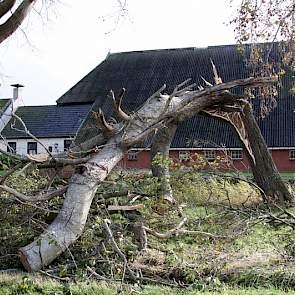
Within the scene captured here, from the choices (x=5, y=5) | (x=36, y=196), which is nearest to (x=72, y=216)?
(x=36, y=196)

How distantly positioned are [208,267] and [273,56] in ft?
32.9

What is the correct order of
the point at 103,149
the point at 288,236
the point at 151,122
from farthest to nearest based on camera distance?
1. the point at 151,122
2. the point at 103,149
3. the point at 288,236

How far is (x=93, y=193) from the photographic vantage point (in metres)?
7.29

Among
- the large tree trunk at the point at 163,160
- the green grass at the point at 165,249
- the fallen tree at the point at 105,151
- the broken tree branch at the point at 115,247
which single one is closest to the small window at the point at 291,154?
the fallen tree at the point at 105,151

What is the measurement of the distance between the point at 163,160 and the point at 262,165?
4802 millimetres

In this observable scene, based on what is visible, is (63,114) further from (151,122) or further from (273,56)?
(151,122)

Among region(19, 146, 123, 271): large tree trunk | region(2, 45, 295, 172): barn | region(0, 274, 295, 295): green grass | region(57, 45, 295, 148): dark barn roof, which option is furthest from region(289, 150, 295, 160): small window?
region(0, 274, 295, 295): green grass

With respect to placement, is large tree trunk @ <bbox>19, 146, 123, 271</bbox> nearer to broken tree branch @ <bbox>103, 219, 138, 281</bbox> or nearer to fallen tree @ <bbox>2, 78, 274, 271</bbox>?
fallen tree @ <bbox>2, 78, 274, 271</bbox>

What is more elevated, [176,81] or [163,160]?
[163,160]

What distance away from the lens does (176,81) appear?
3581 cm

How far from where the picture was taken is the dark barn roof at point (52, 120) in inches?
1506

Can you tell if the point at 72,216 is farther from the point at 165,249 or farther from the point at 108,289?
the point at 108,289

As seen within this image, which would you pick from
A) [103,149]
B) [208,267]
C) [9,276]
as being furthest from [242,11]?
[9,276]

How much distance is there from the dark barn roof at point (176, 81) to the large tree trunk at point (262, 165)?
16.8 m
